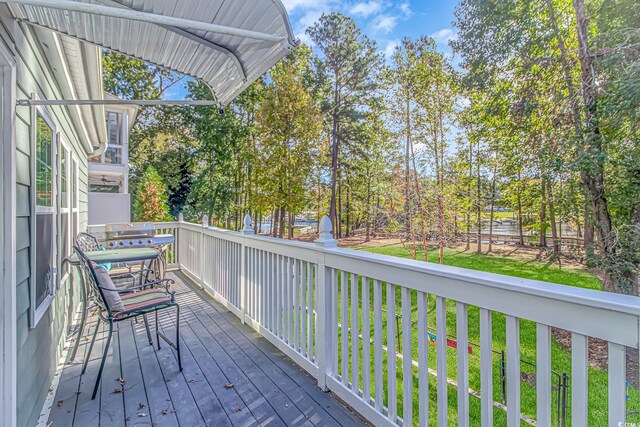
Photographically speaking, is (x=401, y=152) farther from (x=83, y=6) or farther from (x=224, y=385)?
(x=83, y=6)

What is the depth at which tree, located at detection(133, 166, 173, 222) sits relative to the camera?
12.5 metres

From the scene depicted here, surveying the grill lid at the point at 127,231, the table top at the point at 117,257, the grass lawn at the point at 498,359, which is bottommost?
the grass lawn at the point at 498,359

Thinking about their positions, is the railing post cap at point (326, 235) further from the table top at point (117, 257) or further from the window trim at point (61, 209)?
the window trim at point (61, 209)

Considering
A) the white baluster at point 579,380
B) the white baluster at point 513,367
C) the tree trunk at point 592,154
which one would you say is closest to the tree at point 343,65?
the tree trunk at point 592,154

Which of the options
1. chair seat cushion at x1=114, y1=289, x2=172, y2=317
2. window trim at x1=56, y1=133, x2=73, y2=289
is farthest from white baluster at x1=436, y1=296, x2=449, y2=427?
window trim at x1=56, y1=133, x2=73, y2=289

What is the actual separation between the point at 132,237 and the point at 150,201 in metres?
8.19

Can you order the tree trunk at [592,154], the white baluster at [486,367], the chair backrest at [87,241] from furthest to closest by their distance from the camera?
the tree trunk at [592,154]
the chair backrest at [87,241]
the white baluster at [486,367]

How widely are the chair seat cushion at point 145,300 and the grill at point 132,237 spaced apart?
107 inches

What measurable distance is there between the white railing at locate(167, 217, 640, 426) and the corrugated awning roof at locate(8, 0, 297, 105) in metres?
1.20

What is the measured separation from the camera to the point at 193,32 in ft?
6.27

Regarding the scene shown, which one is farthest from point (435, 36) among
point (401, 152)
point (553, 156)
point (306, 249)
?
point (306, 249)

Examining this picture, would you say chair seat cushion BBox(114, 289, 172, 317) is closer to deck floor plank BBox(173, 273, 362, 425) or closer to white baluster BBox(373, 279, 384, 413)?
deck floor plank BBox(173, 273, 362, 425)

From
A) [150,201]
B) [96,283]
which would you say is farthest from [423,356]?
[150,201]

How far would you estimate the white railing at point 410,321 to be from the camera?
1.06 metres
